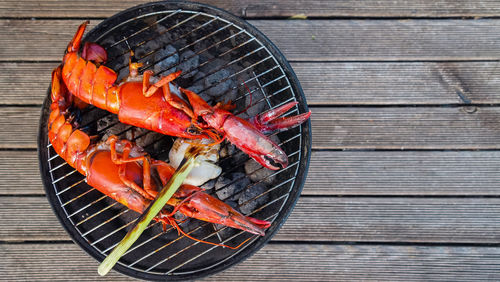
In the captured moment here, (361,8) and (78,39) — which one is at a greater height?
(361,8)

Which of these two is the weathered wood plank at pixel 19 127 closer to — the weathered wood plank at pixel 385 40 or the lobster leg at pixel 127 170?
the lobster leg at pixel 127 170

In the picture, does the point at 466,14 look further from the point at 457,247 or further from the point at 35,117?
the point at 35,117

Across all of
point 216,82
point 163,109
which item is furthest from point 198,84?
point 163,109

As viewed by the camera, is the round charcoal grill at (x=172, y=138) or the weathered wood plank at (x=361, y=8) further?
the weathered wood plank at (x=361, y=8)

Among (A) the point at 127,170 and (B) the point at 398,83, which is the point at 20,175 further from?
(B) the point at 398,83

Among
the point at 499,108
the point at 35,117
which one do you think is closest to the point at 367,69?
the point at 499,108

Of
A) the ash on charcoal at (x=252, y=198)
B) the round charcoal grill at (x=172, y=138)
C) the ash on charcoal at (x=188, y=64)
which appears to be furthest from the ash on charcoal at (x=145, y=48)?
the ash on charcoal at (x=252, y=198)
